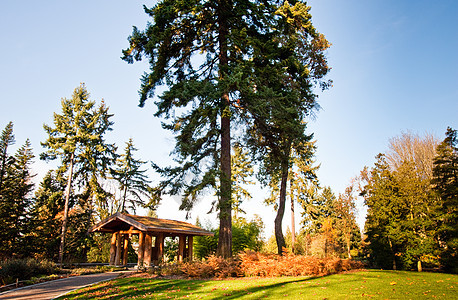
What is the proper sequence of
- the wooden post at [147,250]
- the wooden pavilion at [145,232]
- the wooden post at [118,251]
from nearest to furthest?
the wooden post at [147,250] → the wooden pavilion at [145,232] → the wooden post at [118,251]

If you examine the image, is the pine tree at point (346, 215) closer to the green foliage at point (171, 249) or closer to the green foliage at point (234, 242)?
the green foliage at point (234, 242)

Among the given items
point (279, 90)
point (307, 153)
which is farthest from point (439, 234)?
point (279, 90)

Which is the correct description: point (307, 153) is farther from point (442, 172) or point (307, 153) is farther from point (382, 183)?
point (442, 172)

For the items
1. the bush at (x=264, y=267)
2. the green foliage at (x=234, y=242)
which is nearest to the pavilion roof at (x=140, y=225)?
the green foliage at (x=234, y=242)

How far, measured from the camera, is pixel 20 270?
43.1 feet

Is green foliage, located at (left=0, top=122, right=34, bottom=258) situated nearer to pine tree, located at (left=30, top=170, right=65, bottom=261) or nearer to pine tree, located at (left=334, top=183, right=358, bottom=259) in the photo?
pine tree, located at (left=30, top=170, right=65, bottom=261)

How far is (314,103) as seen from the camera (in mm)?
16000

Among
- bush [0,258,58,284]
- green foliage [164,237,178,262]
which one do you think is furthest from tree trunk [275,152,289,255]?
bush [0,258,58,284]

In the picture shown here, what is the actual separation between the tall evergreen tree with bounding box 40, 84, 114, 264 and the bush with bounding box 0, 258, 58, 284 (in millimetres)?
9650

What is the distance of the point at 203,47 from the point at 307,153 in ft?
28.1

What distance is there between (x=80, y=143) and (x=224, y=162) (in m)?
18.1

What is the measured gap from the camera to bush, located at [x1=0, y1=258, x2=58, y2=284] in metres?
12.3

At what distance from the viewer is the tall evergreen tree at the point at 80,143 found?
24250 mm

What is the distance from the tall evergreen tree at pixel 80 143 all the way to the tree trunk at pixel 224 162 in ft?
53.1
